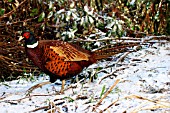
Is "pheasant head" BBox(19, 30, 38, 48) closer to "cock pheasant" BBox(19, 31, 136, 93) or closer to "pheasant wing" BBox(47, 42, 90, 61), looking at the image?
"cock pheasant" BBox(19, 31, 136, 93)

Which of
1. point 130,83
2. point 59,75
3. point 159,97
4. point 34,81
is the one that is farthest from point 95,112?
point 34,81

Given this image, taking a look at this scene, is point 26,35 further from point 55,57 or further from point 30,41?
point 55,57

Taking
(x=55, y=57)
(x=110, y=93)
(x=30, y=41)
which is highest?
(x=30, y=41)

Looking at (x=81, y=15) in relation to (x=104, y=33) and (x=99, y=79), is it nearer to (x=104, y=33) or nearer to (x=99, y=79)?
(x=104, y=33)

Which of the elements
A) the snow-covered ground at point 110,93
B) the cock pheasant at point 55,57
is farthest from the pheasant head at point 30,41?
the snow-covered ground at point 110,93

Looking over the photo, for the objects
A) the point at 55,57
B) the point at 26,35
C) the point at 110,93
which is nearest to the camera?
the point at 110,93

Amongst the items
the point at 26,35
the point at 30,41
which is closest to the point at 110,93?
the point at 30,41

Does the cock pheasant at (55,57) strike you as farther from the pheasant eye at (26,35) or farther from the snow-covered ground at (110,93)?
the snow-covered ground at (110,93)

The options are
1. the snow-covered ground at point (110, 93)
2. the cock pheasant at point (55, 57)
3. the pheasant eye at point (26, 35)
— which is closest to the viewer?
the snow-covered ground at point (110, 93)
